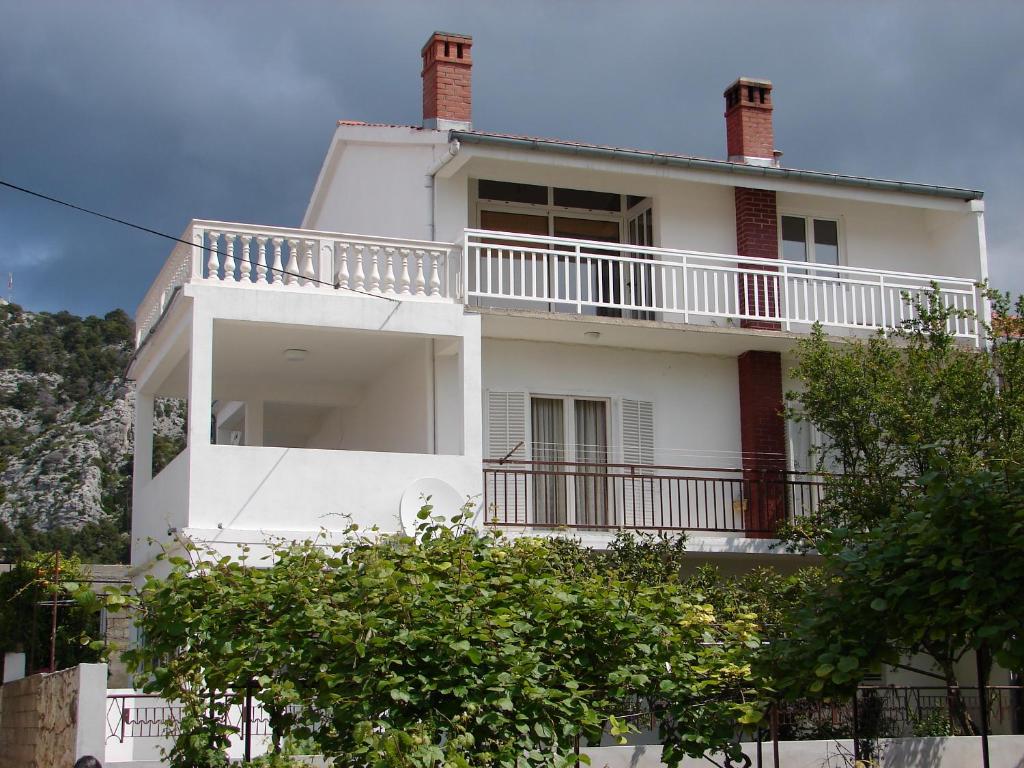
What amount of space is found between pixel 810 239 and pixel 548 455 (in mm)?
5963

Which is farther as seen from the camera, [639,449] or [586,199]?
[586,199]

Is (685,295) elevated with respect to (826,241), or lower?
lower

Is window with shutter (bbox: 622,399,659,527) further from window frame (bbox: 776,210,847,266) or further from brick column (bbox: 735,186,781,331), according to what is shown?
window frame (bbox: 776,210,847,266)

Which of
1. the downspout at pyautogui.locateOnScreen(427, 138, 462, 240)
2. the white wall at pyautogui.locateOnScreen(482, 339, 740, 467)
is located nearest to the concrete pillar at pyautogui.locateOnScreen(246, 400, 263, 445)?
the downspout at pyautogui.locateOnScreen(427, 138, 462, 240)

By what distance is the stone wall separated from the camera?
Result: 11.0m

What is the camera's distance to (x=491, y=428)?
17.9 metres

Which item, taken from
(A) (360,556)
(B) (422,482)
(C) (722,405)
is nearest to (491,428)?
(B) (422,482)

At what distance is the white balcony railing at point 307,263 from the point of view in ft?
52.7

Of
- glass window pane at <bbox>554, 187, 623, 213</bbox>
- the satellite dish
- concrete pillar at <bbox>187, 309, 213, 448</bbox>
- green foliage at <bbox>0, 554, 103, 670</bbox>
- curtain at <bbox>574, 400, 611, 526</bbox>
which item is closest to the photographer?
concrete pillar at <bbox>187, 309, 213, 448</bbox>

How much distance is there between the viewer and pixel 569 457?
18281mm

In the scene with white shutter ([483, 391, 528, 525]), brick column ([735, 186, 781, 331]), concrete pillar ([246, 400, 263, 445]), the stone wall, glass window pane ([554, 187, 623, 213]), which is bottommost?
the stone wall

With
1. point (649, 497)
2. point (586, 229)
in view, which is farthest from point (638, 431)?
point (586, 229)

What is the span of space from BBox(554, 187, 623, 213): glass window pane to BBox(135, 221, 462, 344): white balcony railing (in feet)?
11.7

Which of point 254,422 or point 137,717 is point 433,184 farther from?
point 137,717
